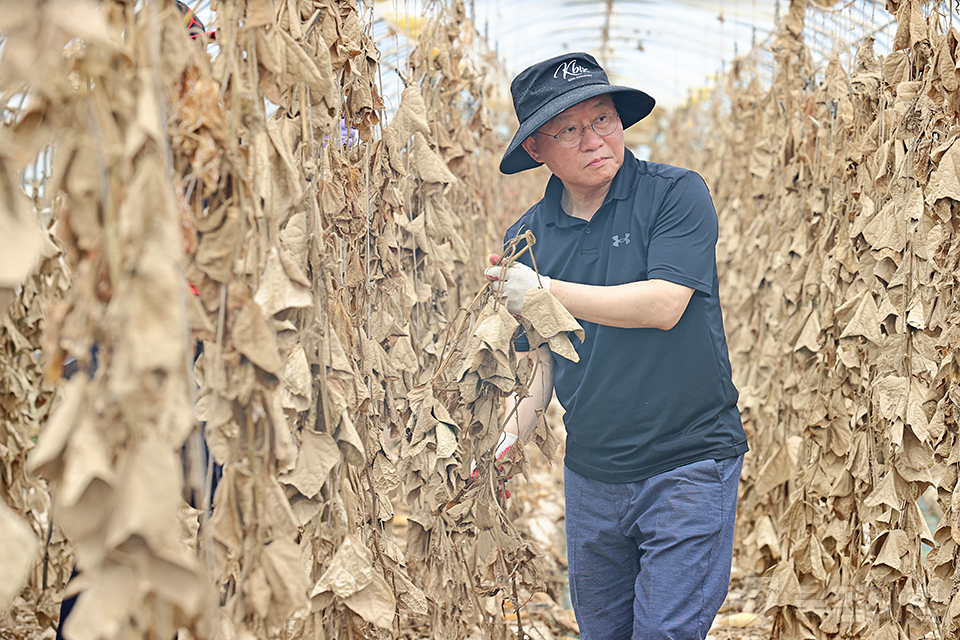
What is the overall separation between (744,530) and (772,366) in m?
0.68

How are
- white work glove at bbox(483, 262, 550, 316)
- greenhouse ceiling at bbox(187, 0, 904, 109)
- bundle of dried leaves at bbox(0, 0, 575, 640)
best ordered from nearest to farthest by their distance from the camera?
bundle of dried leaves at bbox(0, 0, 575, 640), white work glove at bbox(483, 262, 550, 316), greenhouse ceiling at bbox(187, 0, 904, 109)

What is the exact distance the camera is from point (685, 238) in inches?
65.6

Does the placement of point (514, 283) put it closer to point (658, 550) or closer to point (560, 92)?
point (560, 92)

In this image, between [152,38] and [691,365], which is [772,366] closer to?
[691,365]

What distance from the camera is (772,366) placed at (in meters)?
3.51

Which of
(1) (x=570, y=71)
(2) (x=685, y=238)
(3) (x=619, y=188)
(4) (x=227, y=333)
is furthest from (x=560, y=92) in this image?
(4) (x=227, y=333)

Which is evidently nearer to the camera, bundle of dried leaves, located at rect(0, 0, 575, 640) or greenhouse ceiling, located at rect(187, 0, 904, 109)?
bundle of dried leaves, located at rect(0, 0, 575, 640)

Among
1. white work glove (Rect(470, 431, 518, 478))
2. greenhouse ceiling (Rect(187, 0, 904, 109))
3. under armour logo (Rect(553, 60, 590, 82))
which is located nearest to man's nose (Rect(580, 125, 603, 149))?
under armour logo (Rect(553, 60, 590, 82))

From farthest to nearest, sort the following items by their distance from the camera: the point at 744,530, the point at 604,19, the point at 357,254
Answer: the point at 604,19 → the point at 744,530 → the point at 357,254

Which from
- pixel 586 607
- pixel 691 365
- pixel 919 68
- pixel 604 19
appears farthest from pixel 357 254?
pixel 604 19

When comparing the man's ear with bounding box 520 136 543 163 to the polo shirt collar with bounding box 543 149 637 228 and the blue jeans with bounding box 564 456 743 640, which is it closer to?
the polo shirt collar with bounding box 543 149 637 228

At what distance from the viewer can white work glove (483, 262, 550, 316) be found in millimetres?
1566

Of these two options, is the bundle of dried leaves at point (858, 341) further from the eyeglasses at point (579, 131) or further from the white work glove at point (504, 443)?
the white work glove at point (504, 443)

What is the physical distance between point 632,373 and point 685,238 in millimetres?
306
